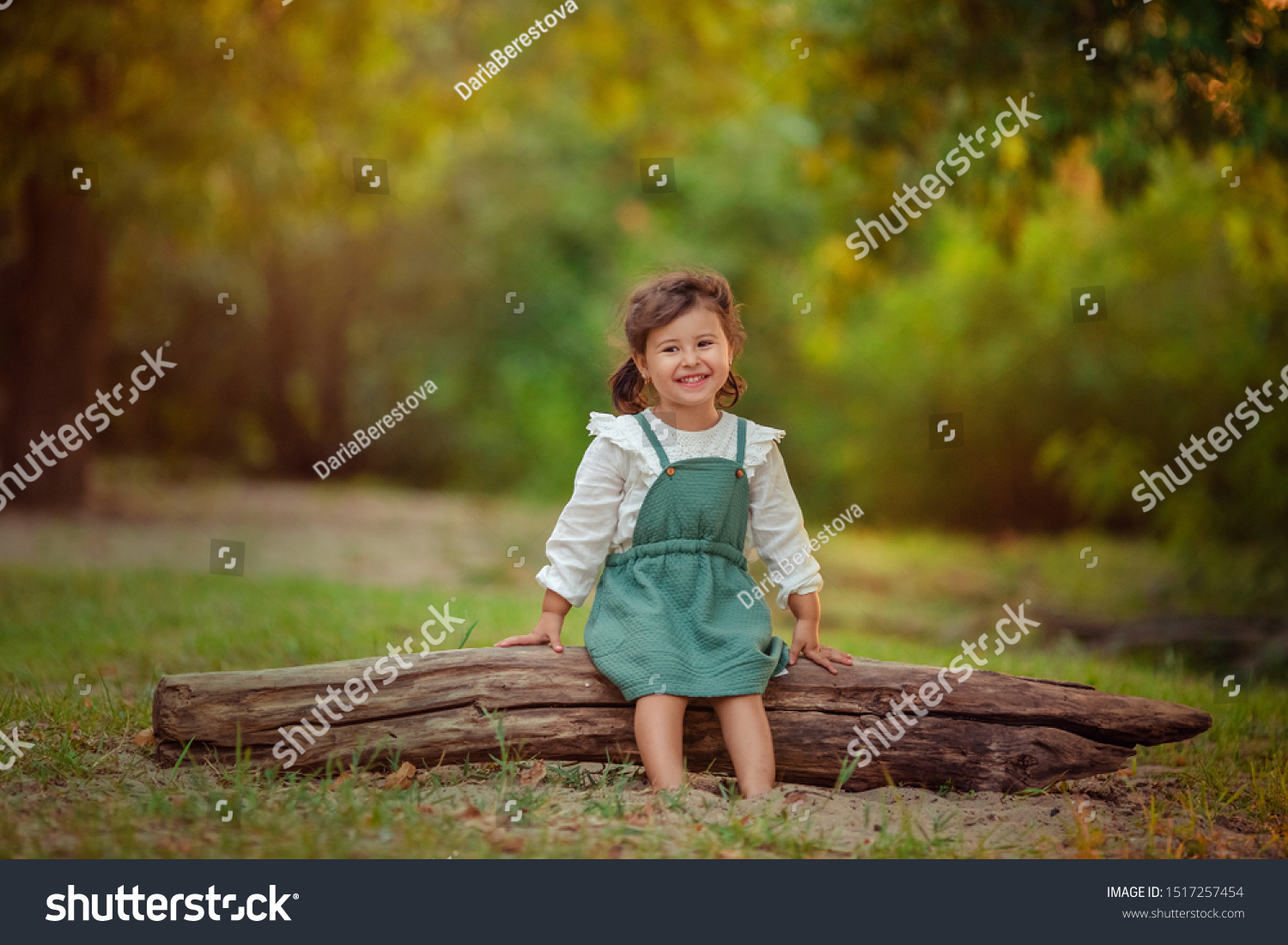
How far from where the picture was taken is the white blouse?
3242 mm

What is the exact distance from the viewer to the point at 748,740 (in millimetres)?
3000

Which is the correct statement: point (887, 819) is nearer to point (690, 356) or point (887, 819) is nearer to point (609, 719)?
point (609, 719)

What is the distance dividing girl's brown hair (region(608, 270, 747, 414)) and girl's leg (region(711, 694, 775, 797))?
974mm

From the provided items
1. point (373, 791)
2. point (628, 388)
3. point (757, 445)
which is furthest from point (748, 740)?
point (628, 388)

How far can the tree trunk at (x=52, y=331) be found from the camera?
8523mm

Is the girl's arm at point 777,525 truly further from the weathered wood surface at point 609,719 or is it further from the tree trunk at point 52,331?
the tree trunk at point 52,331

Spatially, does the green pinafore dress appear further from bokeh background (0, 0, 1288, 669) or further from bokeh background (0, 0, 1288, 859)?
bokeh background (0, 0, 1288, 669)

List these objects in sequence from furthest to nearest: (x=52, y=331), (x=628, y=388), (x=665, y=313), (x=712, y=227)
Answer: (x=712, y=227) → (x=52, y=331) → (x=628, y=388) → (x=665, y=313)

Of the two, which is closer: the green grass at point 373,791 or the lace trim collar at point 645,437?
the green grass at point 373,791

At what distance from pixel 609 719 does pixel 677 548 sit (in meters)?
0.53

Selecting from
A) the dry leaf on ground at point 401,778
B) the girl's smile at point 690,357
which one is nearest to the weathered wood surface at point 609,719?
the dry leaf on ground at point 401,778

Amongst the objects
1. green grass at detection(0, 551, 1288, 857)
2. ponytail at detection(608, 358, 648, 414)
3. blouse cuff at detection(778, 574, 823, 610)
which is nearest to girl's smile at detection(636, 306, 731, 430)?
ponytail at detection(608, 358, 648, 414)

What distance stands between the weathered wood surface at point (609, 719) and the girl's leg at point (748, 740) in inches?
3.8

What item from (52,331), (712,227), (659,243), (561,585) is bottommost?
(561,585)
